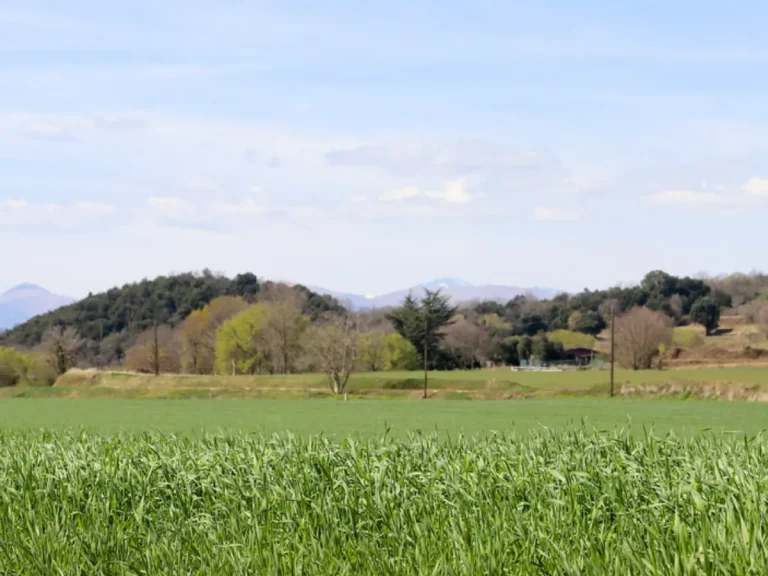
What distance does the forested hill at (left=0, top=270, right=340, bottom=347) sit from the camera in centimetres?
13200

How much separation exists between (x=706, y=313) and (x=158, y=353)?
6202 centimetres

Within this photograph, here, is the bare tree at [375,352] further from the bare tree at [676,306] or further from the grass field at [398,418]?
the bare tree at [676,306]

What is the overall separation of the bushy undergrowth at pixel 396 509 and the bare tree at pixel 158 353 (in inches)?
3360

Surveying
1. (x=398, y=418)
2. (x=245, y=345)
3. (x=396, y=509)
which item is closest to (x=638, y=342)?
(x=245, y=345)

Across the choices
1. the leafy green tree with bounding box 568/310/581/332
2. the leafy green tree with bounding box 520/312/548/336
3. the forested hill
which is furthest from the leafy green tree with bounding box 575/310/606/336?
the forested hill

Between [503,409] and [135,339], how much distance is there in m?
90.7

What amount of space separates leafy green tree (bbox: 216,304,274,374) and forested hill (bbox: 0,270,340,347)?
32114mm

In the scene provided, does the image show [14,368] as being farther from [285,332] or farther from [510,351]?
[510,351]

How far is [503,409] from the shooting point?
145 ft

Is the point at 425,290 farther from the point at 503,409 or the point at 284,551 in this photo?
the point at 284,551

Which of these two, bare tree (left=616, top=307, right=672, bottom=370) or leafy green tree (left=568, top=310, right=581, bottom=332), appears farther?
leafy green tree (left=568, top=310, right=581, bottom=332)

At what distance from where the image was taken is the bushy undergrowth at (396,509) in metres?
6.92

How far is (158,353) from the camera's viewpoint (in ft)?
335

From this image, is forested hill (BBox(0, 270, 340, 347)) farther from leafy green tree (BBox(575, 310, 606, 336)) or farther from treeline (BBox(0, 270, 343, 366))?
leafy green tree (BBox(575, 310, 606, 336))
